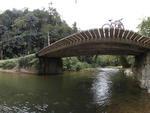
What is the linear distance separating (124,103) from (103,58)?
45.1 m

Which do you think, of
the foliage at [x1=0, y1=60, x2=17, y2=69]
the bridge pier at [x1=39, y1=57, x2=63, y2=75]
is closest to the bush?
the foliage at [x1=0, y1=60, x2=17, y2=69]

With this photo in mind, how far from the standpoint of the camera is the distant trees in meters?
52.5

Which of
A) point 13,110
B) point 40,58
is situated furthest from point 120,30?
point 40,58

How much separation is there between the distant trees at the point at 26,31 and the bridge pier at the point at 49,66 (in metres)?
15.9

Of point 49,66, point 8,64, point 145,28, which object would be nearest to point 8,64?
point 8,64

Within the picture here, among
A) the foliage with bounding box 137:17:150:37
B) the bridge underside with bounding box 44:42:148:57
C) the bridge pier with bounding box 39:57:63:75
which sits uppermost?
the foliage with bounding box 137:17:150:37

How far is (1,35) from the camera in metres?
56.1

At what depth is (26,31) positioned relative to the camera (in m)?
54.9

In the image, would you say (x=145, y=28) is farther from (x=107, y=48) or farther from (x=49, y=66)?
(x=49, y=66)

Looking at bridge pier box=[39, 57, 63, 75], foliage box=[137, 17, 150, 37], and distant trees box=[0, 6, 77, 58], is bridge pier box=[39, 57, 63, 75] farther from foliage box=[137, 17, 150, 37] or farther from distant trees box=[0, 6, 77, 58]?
distant trees box=[0, 6, 77, 58]

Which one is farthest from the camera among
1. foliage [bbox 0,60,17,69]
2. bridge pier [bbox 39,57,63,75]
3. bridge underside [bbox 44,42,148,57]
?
foliage [bbox 0,60,17,69]

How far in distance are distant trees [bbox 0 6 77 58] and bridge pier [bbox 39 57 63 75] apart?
15.9m

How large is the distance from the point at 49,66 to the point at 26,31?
2088 cm

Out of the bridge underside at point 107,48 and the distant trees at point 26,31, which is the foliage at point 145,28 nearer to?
the bridge underside at point 107,48
